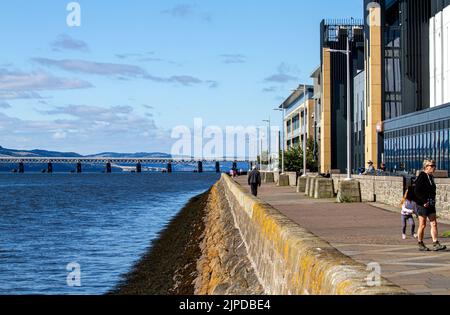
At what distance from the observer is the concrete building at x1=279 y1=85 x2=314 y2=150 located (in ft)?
376

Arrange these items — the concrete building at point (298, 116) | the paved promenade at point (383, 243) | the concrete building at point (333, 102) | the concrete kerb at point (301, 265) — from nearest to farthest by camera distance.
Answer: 1. the concrete kerb at point (301, 265)
2. the paved promenade at point (383, 243)
3. the concrete building at point (333, 102)
4. the concrete building at point (298, 116)

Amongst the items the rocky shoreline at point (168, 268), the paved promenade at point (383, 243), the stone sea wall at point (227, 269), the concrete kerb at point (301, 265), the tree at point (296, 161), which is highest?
the tree at point (296, 161)

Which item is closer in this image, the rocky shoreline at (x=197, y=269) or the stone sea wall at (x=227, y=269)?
the stone sea wall at (x=227, y=269)

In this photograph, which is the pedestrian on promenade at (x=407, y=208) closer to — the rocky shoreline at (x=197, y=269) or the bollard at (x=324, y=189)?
the rocky shoreline at (x=197, y=269)

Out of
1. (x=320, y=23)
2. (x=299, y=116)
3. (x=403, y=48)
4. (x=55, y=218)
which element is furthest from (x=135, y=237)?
(x=299, y=116)

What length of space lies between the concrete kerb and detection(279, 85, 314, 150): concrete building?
293 ft

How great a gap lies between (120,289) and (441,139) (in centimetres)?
2870

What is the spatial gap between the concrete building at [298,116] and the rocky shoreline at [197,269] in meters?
72.0

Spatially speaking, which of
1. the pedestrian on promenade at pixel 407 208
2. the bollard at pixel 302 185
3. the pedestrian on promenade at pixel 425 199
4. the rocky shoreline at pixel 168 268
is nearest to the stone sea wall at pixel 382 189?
the rocky shoreline at pixel 168 268

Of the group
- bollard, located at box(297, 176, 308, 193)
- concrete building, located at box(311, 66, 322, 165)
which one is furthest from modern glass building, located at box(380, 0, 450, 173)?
concrete building, located at box(311, 66, 322, 165)

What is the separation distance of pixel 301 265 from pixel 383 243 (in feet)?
24.7

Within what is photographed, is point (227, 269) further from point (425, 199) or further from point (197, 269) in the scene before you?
point (197, 269)

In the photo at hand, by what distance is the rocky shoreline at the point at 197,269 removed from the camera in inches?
680

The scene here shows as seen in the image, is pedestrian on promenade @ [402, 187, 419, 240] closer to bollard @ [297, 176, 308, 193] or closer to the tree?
bollard @ [297, 176, 308, 193]
